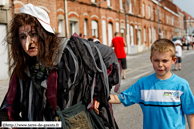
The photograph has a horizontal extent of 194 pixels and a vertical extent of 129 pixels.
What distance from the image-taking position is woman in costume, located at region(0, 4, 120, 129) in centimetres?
202

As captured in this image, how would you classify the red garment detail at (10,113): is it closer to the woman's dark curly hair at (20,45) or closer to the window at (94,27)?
the woman's dark curly hair at (20,45)

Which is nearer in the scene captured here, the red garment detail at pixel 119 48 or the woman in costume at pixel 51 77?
the woman in costume at pixel 51 77

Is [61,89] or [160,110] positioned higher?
[61,89]

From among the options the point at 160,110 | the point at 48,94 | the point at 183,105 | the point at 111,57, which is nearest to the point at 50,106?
the point at 48,94

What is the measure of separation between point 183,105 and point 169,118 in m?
0.18

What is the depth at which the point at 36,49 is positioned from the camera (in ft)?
6.71

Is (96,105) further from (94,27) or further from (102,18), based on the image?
(102,18)

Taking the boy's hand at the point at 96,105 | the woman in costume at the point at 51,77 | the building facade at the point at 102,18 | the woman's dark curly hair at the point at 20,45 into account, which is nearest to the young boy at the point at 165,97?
the boy's hand at the point at 96,105

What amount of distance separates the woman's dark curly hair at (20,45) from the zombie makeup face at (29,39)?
26 millimetres

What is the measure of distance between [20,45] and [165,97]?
1378 mm

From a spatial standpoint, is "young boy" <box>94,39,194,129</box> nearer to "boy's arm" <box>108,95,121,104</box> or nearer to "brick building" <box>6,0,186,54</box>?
"boy's arm" <box>108,95,121,104</box>

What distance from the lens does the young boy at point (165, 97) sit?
229 centimetres

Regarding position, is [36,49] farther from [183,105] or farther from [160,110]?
[183,105]

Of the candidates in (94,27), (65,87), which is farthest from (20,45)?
(94,27)
